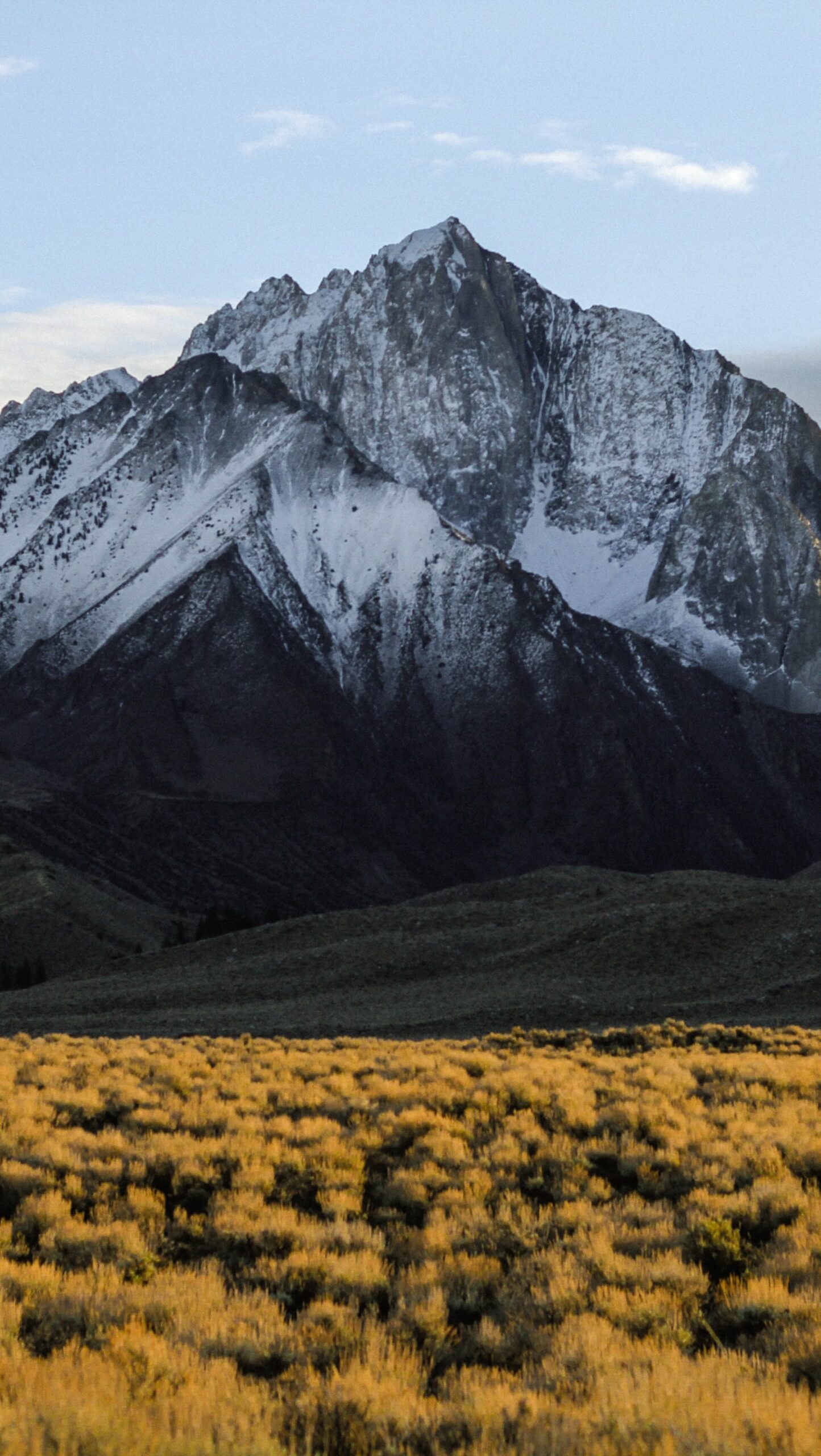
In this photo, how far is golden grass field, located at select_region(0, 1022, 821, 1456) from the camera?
8234mm

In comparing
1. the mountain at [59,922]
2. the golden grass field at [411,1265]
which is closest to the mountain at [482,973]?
the golden grass field at [411,1265]

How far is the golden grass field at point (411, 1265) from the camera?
823cm

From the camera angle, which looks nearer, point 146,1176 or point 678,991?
point 146,1176

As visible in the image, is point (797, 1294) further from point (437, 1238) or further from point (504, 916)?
point (504, 916)

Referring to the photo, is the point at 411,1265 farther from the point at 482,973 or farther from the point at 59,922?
the point at 59,922

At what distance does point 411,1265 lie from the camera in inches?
464

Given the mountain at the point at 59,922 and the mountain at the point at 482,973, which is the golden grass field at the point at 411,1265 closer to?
the mountain at the point at 482,973

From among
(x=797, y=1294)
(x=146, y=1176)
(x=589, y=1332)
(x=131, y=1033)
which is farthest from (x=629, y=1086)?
(x=131, y=1033)

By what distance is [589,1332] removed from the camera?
31.7 feet

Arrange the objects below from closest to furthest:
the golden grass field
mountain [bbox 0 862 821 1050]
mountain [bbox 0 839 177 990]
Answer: the golden grass field, mountain [bbox 0 862 821 1050], mountain [bbox 0 839 177 990]

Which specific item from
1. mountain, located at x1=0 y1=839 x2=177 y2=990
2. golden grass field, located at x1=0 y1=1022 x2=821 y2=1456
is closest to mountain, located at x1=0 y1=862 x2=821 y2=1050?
golden grass field, located at x1=0 y1=1022 x2=821 y2=1456

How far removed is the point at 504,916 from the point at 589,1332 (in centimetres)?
6206

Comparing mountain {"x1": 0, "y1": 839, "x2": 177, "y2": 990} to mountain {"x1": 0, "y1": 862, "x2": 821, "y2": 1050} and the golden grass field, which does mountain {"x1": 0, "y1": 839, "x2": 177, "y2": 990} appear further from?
the golden grass field

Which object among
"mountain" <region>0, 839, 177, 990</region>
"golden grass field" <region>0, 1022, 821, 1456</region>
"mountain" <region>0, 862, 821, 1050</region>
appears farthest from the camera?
"mountain" <region>0, 839, 177, 990</region>
